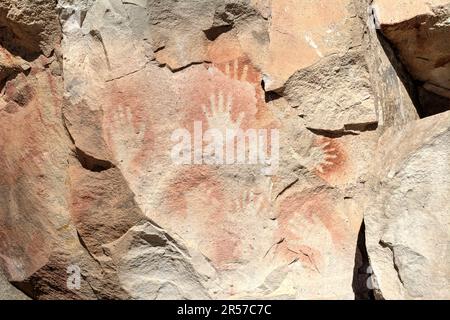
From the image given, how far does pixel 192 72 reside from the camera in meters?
2.21

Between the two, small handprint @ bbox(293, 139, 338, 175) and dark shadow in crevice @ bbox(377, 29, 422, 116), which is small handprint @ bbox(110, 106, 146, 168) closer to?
small handprint @ bbox(293, 139, 338, 175)

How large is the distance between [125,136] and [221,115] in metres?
0.28

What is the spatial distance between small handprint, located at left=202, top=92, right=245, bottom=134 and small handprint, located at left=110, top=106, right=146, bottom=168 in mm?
192

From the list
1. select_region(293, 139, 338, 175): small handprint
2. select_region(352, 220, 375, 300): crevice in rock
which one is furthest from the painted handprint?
select_region(352, 220, 375, 300): crevice in rock

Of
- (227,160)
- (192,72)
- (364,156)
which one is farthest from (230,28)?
(364,156)

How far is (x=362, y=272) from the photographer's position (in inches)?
83.4

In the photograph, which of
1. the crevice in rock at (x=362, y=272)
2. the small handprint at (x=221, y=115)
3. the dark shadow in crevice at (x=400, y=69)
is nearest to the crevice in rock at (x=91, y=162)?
the small handprint at (x=221, y=115)

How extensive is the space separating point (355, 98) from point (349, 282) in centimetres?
52

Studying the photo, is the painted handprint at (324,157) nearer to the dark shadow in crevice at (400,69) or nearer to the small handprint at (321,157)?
the small handprint at (321,157)

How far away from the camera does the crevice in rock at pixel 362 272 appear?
210 centimetres

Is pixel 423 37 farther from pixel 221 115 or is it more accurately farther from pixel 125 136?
pixel 125 136

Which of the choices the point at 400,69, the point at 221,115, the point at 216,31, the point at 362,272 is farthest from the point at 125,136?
the point at 400,69

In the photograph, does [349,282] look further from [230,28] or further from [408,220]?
[230,28]

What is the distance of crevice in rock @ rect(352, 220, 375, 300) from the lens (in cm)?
210
